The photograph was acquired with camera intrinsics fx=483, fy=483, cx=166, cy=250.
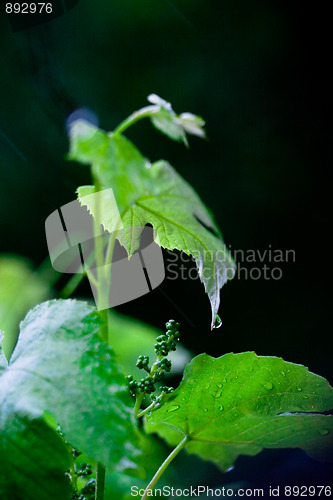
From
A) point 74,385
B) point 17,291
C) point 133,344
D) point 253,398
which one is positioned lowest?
point 133,344

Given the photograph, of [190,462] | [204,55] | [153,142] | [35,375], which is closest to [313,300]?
[153,142]

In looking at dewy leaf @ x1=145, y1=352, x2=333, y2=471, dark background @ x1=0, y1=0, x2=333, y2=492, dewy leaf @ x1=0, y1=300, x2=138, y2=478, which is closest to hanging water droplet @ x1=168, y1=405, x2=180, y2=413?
dewy leaf @ x1=145, y1=352, x2=333, y2=471

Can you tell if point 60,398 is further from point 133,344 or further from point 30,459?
point 133,344

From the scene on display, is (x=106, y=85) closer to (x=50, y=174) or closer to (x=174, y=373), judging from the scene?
(x=50, y=174)

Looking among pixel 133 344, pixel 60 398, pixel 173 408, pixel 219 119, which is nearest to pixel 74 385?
pixel 60 398

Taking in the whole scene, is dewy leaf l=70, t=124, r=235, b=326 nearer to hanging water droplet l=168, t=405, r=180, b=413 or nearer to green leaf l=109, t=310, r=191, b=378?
hanging water droplet l=168, t=405, r=180, b=413

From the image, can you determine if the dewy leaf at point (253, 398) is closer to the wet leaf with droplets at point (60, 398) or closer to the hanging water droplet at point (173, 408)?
the hanging water droplet at point (173, 408)
